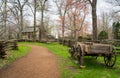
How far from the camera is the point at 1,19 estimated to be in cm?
1633

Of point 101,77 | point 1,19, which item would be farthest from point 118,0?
point 101,77

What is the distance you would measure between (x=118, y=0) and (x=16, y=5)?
73.2ft

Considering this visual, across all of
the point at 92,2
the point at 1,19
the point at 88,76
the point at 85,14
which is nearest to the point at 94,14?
the point at 92,2

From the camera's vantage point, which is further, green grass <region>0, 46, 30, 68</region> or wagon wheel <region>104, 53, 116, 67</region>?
green grass <region>0, 46, 30, 68</region>

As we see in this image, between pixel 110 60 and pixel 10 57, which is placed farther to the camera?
pixel 10 57

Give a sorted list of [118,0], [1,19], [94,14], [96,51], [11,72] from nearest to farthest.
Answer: [11,72]
[96,51]
[1,19]
[94,14]
[118,0]

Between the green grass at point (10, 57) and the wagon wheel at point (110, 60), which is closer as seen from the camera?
the wagon wheel at point (110, 60)

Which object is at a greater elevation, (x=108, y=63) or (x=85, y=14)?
(x=85, y=14)

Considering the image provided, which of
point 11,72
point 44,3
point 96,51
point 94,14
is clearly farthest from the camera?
point 44,3

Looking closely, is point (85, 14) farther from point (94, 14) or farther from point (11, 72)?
point (11, 72)

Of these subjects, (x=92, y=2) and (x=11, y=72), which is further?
(x=92, y=2)

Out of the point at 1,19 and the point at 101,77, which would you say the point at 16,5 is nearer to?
the point at 1,19

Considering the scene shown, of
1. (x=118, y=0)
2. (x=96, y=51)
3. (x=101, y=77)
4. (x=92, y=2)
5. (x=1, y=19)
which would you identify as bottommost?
(x=101, y=77)

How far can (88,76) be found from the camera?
25.8ft
